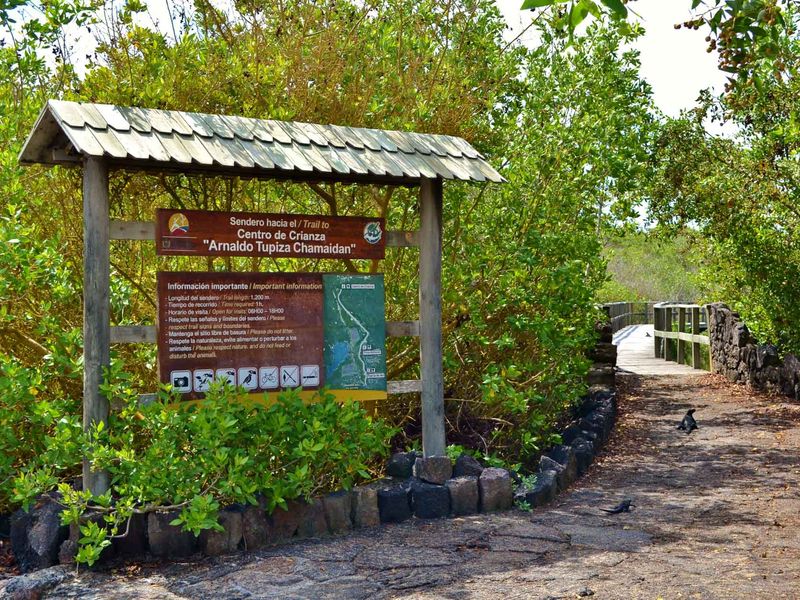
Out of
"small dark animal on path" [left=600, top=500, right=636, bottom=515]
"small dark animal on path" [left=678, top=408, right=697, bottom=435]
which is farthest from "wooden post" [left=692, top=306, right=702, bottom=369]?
"small dark animal on path" [left=600, top=500, right=636, bottom=515]

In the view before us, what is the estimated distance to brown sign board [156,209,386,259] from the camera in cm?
619

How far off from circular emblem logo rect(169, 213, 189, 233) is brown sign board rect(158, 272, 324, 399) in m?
0.27

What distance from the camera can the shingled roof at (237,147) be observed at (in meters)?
5.83

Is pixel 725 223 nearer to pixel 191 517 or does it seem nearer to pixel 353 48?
pixel 353 48

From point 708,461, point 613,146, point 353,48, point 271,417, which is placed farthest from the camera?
point 613,146

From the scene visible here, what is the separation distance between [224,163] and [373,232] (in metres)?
1.35

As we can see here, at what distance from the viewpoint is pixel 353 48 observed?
28.1ft

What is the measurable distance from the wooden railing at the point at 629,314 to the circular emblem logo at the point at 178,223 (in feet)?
82.6

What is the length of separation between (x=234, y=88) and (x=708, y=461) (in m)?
5.57

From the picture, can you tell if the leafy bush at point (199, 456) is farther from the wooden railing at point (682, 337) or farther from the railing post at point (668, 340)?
the railing post at point (668, 340)

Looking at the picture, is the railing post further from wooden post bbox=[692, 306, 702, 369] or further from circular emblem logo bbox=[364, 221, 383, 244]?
circular emblem logo bbox=[364, 221, 383, 244]

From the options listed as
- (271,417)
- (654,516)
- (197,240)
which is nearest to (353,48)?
(197,240)

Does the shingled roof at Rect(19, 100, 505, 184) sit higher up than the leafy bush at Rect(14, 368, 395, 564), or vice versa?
the shingled roof at Rect(19, 100, 505, 184)

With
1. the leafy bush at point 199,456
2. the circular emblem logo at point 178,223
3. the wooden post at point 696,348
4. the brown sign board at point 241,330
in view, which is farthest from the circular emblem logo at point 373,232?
the wooden post at point 696,348
